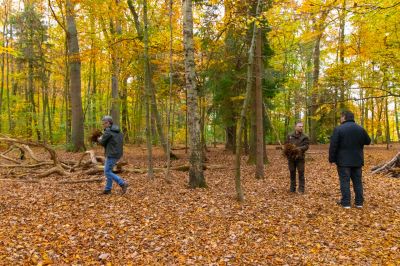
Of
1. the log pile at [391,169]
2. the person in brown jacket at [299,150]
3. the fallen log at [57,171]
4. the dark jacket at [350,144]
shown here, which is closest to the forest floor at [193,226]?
the person in brown jacket at [299,150]

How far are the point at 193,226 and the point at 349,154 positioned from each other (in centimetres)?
381

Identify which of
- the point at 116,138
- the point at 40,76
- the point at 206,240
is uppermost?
the point at 40,76

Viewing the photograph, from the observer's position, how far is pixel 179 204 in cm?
746

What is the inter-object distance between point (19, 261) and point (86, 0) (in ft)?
36.6

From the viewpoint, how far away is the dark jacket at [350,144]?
7102mm

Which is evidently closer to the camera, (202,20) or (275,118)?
(202,20)

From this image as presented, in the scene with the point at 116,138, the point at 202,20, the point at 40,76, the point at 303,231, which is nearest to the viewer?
the point at 303,231

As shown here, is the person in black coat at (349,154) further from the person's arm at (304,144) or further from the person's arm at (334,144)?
the person's arm at (304,144)

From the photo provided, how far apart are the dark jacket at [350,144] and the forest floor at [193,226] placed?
104 centimetres

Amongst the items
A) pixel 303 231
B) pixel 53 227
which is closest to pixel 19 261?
pixel 53 227

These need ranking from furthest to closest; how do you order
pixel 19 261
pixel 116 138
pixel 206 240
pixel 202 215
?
1. pixel 116 138
2. pixel 202 215
3. pixel 206 240
4. pixel 19 261

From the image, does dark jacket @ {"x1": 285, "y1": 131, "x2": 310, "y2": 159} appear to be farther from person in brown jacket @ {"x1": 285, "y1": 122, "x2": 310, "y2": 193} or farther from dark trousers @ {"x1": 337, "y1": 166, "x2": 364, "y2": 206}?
dark trousers @ {"x1": 337, "y1": 166, "x2": 364, "y2": 206}

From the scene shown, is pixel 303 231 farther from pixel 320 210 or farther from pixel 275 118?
pixel 275 118

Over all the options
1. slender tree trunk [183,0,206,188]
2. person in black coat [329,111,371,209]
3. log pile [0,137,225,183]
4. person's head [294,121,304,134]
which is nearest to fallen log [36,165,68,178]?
log pile [0,137,225,183]
